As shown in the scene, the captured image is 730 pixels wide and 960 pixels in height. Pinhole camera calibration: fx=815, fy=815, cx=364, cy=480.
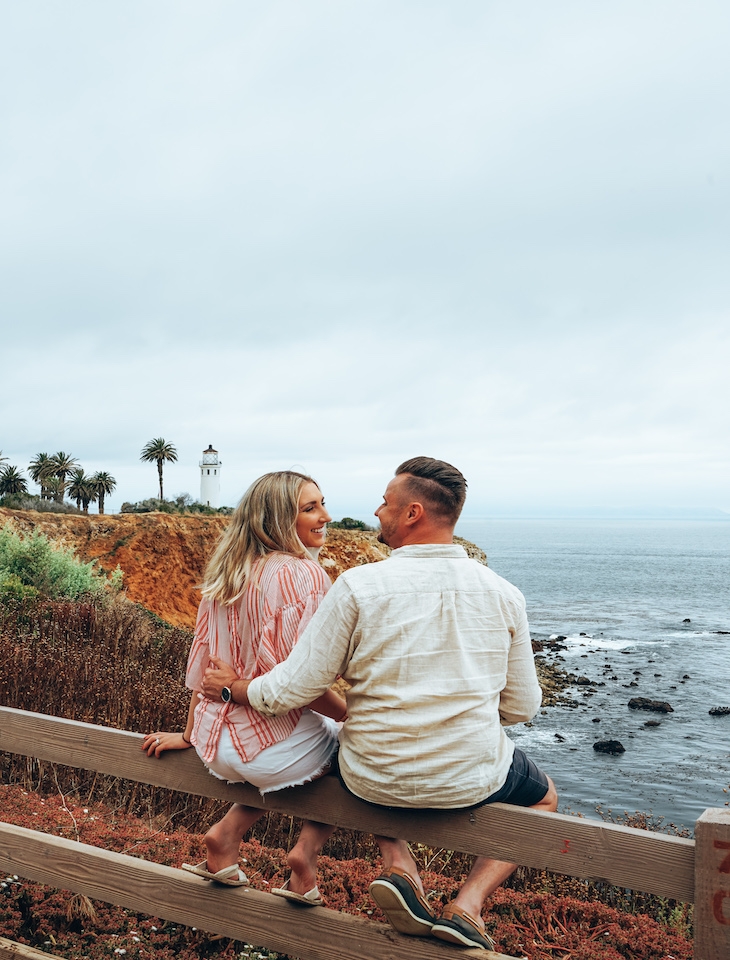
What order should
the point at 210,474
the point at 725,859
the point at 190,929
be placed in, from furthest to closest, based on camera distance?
the point at 210,474 → the point at 190,929 → the point at 725,859

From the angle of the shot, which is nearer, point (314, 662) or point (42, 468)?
point (314, 662)

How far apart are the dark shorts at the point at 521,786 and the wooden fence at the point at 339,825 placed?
88 millimetres

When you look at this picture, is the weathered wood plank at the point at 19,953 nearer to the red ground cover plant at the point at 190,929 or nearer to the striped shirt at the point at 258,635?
the red ground cover plant at the point at 190,929

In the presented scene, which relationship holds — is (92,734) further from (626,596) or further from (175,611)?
(626,596)

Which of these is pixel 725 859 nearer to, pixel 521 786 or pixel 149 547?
pixel 521 786

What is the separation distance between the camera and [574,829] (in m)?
2.26

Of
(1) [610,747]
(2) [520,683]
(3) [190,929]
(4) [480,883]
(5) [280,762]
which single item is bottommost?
(1) [610,747]

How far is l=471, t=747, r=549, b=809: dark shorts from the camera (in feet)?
8.07

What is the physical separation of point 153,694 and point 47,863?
12.6 ft

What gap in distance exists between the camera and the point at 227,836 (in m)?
2.75

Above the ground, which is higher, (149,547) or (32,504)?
(32,504)

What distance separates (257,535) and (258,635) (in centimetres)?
33

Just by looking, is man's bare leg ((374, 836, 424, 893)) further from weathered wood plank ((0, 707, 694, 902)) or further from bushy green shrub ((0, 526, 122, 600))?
bushy green shrub ((0, 526, 122, 600))

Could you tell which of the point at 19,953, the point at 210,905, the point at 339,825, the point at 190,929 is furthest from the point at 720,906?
the point at 190,929
